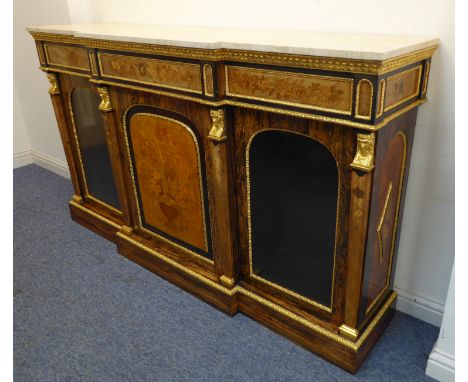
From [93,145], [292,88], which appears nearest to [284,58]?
[292,88]

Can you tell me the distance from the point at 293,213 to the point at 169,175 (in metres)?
0.57

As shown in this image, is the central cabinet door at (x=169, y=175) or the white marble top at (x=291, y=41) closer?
the white marble top at (x=291, y=41)

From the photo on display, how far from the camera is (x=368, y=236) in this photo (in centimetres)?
137

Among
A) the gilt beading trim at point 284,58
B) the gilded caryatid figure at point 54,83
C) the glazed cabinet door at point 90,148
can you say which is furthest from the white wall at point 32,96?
the gilt beading trim at point 284,58

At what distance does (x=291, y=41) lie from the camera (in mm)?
1322

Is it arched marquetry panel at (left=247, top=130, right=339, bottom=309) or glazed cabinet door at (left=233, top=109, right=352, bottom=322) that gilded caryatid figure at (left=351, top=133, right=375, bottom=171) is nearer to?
A: glazed cabinet door at (left=233, top=109, right=352, bottom=322)

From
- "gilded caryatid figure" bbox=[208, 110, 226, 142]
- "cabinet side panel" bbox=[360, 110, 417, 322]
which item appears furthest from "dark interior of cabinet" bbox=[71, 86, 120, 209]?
"cabinet side panel" bbox=[360, 110, 417, 322]

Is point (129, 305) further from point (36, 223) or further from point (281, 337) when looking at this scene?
point (36, 223)

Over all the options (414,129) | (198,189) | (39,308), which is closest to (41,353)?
(39,308)

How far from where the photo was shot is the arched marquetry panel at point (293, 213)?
1510 mm

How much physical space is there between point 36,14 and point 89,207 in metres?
1.33

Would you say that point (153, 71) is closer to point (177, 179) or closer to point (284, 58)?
point (177, 179)

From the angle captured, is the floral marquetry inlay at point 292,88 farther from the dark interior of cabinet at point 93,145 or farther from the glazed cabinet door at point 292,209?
Answer: the dark interior of cabinet at point 93,145

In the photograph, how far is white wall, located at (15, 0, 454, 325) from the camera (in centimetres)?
137
